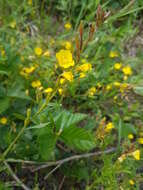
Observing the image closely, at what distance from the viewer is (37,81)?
1717mm

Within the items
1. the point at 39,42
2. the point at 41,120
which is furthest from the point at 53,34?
the point at 41,120

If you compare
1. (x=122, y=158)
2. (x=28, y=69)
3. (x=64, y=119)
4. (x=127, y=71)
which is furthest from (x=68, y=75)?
(x=127, y=71)

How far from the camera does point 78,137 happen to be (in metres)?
1.19

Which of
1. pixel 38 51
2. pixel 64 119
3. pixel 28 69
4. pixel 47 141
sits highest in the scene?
pixel 38 51

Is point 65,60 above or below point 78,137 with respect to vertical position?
above

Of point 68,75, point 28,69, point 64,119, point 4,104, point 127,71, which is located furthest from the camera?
point 127,71

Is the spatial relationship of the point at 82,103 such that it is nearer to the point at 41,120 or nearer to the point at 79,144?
the point at 79,144

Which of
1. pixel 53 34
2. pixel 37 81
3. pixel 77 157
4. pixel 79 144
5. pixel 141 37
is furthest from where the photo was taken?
pixel 141 37

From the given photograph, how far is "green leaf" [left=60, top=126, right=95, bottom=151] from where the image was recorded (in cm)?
118

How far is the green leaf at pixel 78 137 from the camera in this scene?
46.3 inches

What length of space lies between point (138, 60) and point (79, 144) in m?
1.26

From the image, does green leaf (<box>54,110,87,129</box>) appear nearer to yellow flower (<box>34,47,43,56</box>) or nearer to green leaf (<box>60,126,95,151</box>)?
green leaf (<box>60,126,95,151</box>)

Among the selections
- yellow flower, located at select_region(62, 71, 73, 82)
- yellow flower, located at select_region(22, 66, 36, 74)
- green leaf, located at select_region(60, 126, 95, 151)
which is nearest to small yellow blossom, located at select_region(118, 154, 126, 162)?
green leaf, located at select_region(60, 126, 95, 151)

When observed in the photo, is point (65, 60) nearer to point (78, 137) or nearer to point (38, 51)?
point (78, 137)
